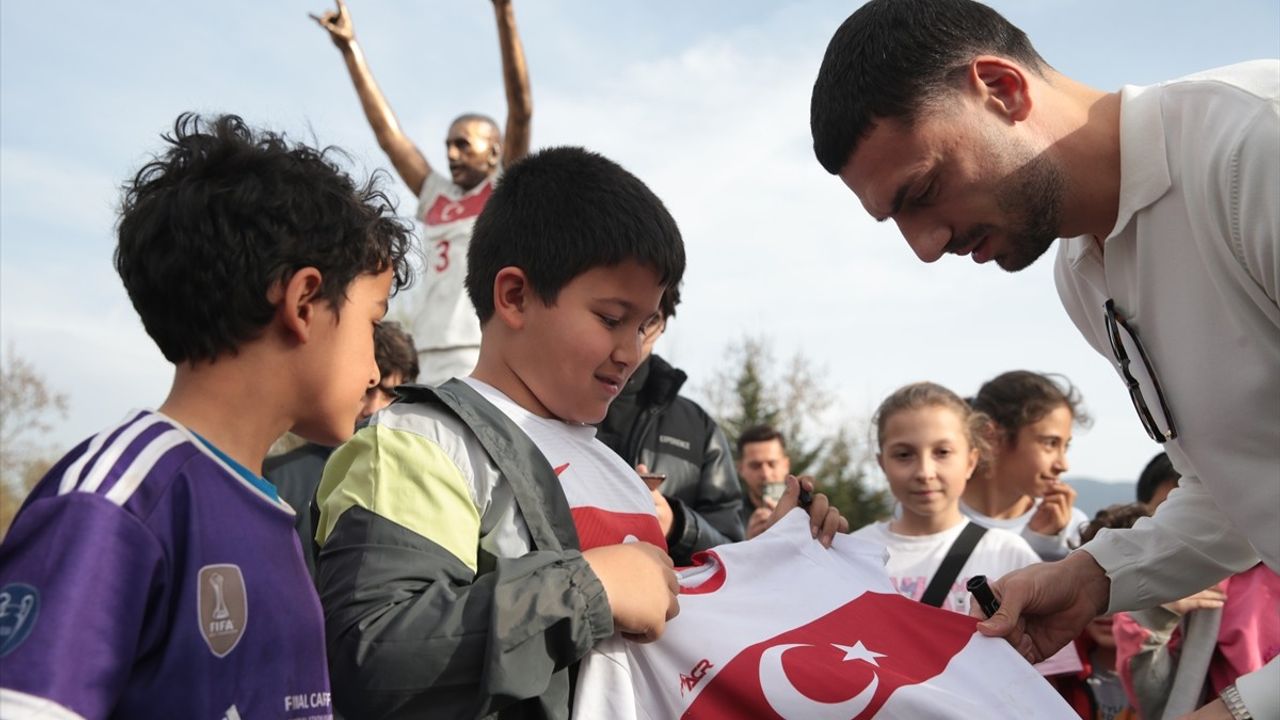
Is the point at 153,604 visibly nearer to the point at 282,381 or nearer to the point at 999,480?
the point at 282,381

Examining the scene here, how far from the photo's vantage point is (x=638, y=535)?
2383 mm

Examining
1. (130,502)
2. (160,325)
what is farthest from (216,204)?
(130,502)

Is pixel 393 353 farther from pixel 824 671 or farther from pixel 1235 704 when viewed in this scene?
pixel 1235 704

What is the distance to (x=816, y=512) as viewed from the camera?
8.42 feet

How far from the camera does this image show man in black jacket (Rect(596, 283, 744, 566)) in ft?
16.4

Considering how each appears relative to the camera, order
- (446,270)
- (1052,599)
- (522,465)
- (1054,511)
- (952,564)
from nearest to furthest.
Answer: (522,465)
(1052,599)
(952,564)
(1054,511)
(446,270)

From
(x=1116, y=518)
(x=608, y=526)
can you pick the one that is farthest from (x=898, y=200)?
(x=1116, y=518)

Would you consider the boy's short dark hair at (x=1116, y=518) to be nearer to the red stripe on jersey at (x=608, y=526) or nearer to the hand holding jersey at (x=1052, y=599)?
the hand holding jersey at (x=1052, y=599)

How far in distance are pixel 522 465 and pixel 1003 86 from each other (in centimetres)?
152

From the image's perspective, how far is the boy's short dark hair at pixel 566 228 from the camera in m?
2.43

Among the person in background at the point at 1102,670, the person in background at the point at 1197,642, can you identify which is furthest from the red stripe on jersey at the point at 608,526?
the person in background at the point at 1102,670

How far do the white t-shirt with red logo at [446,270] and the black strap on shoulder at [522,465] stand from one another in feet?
13.2

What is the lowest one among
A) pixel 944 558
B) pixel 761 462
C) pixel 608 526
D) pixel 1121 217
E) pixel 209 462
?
pixel 761 462

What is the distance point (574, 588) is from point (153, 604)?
2.26 feet
